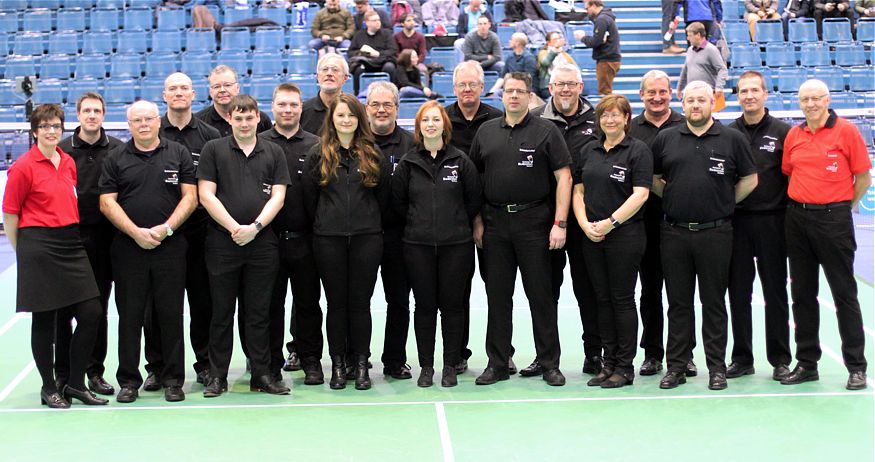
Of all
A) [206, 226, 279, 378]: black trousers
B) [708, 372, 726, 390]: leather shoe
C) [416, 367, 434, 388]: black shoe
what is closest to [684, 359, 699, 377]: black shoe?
[708, 372, 726, 390]: leather shoe

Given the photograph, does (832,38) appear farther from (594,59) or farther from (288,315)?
(288,315)

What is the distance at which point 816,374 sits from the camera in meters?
7.08

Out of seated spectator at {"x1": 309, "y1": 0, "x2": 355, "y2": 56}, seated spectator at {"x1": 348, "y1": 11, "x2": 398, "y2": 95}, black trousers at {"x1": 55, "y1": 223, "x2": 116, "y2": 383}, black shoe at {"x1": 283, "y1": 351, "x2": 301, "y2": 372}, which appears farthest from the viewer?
seated spectator at {"x1": 309, "y1": 0, "x2": 355, "y2": 56}

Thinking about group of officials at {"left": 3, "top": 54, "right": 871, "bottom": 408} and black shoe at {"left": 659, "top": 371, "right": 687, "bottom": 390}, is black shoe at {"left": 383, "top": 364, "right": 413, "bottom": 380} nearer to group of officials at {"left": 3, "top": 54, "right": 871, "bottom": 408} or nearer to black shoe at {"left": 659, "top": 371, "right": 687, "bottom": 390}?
group of officials at {"left": 3, "top": 54, "right": 871, "bottom": 408}

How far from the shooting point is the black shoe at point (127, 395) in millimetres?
6695

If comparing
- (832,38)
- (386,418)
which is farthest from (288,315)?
(832,38)

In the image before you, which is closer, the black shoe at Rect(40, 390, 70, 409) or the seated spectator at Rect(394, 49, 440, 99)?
the black shoe at Rect(40, 390, 70, 409)

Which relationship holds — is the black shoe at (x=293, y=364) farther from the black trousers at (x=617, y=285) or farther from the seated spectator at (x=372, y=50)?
the seated spectator at (x=372, y=50)

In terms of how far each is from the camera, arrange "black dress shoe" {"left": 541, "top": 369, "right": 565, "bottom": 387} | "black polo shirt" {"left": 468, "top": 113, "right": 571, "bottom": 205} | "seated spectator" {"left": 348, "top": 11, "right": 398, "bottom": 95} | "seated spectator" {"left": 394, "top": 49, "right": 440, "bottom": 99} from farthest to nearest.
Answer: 1. "seated spectator" {"left": 348, "top": 11, "right": 398, "bottom": 95}
2. "seated spectator" {"left": 394, "top": 49, "right": 440, "bottom": 99}
3. "black dress shoe" {"left": 541, "top": 369, "right": 565, "bottom": 387}
4. "black polo shirt" {"left": 468, "top": 113, "right": 571, "bottom": 205}

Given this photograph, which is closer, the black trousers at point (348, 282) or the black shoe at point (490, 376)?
the black trousers at point (348, 282)

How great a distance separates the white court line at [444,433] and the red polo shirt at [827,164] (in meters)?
2.55

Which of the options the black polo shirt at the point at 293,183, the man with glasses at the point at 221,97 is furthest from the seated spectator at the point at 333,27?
the black polo shirt at the point at 293,183

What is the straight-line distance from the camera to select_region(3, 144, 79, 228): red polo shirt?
627cm

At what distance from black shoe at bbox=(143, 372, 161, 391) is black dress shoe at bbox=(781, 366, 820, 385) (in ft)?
13.2
